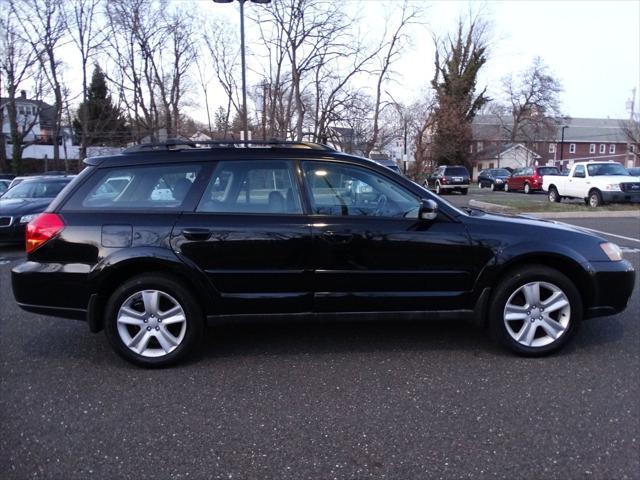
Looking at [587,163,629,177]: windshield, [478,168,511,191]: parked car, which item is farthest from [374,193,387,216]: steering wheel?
[478,168,511,191]: parked car

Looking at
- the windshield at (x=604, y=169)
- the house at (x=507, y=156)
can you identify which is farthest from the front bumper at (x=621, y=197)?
the house at (x=507, y=156)

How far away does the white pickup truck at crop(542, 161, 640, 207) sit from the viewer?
1647 cm

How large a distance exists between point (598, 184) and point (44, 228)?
18.1 m

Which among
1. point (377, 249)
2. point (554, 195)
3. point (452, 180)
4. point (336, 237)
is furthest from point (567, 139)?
point (336, 237)

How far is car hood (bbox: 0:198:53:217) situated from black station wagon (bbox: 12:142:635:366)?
6809mm

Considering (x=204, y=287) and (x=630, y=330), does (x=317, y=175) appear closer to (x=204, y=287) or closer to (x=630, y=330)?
(x=204, y=287)

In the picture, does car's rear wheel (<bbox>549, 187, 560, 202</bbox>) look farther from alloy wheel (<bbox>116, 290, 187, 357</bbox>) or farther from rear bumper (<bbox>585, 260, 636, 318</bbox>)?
alloy wheel (<bbox>116, 290, 187, 357</bbox>)

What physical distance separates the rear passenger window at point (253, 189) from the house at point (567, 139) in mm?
57688

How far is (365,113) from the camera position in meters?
34.0

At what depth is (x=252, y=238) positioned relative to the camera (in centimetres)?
368

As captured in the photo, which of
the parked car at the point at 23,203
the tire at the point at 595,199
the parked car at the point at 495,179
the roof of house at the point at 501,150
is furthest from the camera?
the roof of house at the point at 501,150

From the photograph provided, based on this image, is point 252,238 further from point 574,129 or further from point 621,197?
point 574,129

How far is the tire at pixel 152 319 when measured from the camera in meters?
3.68

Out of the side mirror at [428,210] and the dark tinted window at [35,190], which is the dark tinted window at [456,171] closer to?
the dark tinted window at [35,190]
